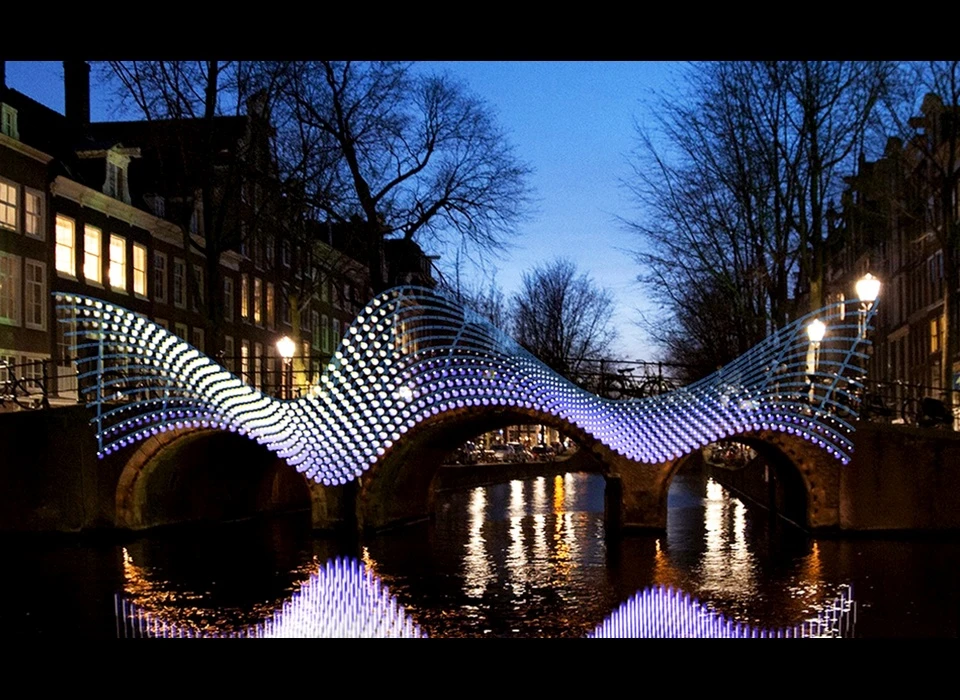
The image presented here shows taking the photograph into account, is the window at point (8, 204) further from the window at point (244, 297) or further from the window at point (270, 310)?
the window at point (270, 310)

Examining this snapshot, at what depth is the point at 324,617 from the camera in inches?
677

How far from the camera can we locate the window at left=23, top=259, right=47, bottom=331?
3772cm

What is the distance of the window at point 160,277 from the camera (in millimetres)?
46594

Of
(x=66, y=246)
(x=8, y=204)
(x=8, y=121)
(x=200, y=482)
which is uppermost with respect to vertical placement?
(x=8, y=121)

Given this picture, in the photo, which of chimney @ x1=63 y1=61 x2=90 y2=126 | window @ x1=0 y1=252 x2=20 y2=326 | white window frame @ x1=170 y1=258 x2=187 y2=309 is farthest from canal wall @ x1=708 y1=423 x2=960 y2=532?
chimney @ x1=63 y1=61 x2=90 y2=126

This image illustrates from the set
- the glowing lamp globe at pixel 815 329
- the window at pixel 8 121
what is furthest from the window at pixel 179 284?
the glowing lamp globe at pixel 815 329

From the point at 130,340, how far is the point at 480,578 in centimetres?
947

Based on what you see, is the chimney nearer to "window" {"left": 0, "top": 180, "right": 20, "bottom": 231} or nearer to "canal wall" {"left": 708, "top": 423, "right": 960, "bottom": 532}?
"window" {"left": 0, "top": 180, "right": 20, "bottom": 231}

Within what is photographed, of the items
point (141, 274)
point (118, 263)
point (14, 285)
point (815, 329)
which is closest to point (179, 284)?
point (141, 274)

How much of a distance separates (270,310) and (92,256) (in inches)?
698

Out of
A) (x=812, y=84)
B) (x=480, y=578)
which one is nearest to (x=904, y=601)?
(x=480, y=578)

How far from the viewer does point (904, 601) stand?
704 inches

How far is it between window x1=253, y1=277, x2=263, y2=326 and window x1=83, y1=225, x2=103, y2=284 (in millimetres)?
15103

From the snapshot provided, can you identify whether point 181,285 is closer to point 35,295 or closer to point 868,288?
point 35,295
